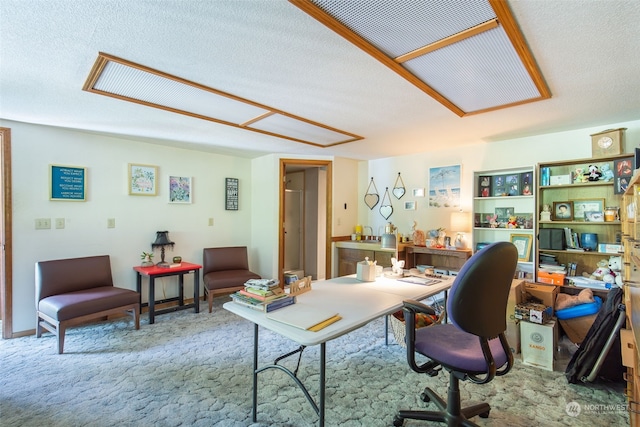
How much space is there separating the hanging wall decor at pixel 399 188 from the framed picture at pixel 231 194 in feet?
7.95

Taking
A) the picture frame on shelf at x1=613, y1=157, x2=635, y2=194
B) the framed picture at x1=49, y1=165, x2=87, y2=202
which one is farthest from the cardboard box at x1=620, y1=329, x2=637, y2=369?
the framed picture at x1=49, y1=165, x2=87, y2=202

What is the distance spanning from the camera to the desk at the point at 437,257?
12.5ft

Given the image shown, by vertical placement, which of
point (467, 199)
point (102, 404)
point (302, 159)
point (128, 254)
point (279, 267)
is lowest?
point (102, 404)

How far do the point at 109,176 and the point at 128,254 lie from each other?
94cm

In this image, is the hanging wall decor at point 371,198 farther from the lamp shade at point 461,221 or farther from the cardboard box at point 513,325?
the cardboard box at point 513,325

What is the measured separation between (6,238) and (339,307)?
3.38 metres

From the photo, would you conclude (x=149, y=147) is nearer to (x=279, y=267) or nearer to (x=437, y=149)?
(x=279, y=267)

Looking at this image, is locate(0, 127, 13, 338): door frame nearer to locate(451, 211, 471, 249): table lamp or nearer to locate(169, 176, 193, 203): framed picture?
locate(169, 176, 193, 203): framed picture

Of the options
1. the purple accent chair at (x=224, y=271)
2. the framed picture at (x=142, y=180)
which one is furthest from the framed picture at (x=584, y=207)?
the framed picture at (x=142, y=180)

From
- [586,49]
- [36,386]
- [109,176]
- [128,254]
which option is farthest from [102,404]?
[586,49]

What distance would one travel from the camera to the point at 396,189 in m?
4.78

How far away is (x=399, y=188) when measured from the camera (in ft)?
15.6

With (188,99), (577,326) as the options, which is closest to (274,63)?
(188,99)

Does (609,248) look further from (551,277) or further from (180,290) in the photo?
(180,290)
